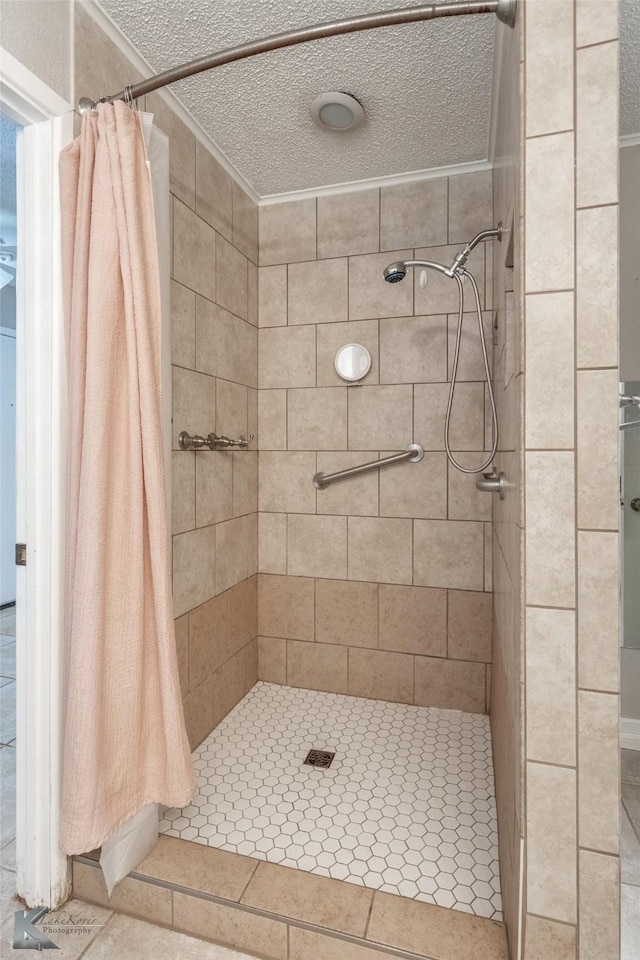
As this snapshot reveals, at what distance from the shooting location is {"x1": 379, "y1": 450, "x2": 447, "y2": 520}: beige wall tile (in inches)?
84.3

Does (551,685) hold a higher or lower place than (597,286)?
lower

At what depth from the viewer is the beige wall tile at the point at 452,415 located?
2082 mm

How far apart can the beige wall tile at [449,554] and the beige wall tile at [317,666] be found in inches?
20.5

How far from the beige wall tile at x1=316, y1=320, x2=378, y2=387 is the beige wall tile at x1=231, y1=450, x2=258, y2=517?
1.54 ft

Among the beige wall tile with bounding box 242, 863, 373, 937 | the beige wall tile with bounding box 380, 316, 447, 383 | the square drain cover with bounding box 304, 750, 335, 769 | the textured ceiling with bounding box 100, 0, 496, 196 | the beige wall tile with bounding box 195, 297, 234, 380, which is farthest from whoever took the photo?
the beige wall tile with bounding box 380, 316, 447, 383

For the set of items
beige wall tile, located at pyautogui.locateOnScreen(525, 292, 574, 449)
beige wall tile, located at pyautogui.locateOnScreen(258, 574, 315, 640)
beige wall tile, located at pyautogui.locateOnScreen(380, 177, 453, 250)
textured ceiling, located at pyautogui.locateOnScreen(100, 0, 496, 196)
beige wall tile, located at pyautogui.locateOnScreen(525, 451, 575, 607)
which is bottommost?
beige wall tile, located at pyautogui.locateOnScreen(258, 574, 315, 640)

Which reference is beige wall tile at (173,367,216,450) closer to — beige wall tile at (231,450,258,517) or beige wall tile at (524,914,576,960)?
beige wall tile at (231,450,258,517)

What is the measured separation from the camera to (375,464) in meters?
2.15

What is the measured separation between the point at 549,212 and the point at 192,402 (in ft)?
4.20

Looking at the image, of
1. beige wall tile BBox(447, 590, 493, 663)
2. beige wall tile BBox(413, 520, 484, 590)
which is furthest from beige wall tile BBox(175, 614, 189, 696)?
beige wall tile BBox(447, 590, 493, 663)

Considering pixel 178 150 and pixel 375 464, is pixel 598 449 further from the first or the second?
pixel 178 150

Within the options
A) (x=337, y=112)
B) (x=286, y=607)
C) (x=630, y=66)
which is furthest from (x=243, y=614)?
(x=630, y=66)

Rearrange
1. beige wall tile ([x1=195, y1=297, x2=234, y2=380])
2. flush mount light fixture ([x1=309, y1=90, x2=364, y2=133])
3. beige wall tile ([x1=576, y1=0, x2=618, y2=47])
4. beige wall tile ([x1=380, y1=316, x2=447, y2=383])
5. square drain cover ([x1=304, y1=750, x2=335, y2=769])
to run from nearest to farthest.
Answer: beige wall tile ([x1=576, y1=0, x2=618, y2=47]) → flush mount light fixture ([x1=309, y1=90, x2=364, y2=133]) → square drain cover ([x1=304, y1=750, x2=335, y2=769]) → beige wall tile ([x1=195, y1=297, x2=234, y2=380]) → beige wall tile ([x1=380, y1=316, x2=447, y2=383])

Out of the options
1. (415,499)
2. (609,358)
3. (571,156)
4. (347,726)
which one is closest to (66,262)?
(571,156)
